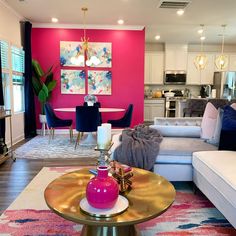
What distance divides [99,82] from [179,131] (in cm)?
357

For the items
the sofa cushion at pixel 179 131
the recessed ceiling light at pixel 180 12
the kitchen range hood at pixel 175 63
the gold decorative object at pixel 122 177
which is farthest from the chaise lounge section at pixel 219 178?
the kitchen range hood at pixel 175 63

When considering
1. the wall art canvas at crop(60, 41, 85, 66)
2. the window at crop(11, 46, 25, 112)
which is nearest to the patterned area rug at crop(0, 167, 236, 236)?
the window at crop(11, 46, 25, 112)

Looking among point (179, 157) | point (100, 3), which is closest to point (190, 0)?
point (100, 3)

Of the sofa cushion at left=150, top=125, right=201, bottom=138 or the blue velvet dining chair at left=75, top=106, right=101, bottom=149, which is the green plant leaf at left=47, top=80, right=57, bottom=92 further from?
the sofa cushion at left=150, top=125, right=201, bottom=138

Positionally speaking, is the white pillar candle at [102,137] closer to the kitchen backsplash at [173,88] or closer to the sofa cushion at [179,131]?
the sofa cushion at [179,131]

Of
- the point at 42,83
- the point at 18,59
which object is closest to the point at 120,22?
the point at 42,83

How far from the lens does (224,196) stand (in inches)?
78.5

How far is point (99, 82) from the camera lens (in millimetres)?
6723

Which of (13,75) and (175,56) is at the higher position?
(175,56)

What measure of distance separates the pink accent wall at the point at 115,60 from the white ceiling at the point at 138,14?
11.1 inches

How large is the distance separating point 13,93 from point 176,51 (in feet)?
19.2

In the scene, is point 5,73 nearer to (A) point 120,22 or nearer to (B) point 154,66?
(A) point 120,22

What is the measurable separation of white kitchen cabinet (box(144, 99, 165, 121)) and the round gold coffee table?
701 centimetres

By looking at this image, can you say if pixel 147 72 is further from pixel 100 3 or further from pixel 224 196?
pixel 224 196
